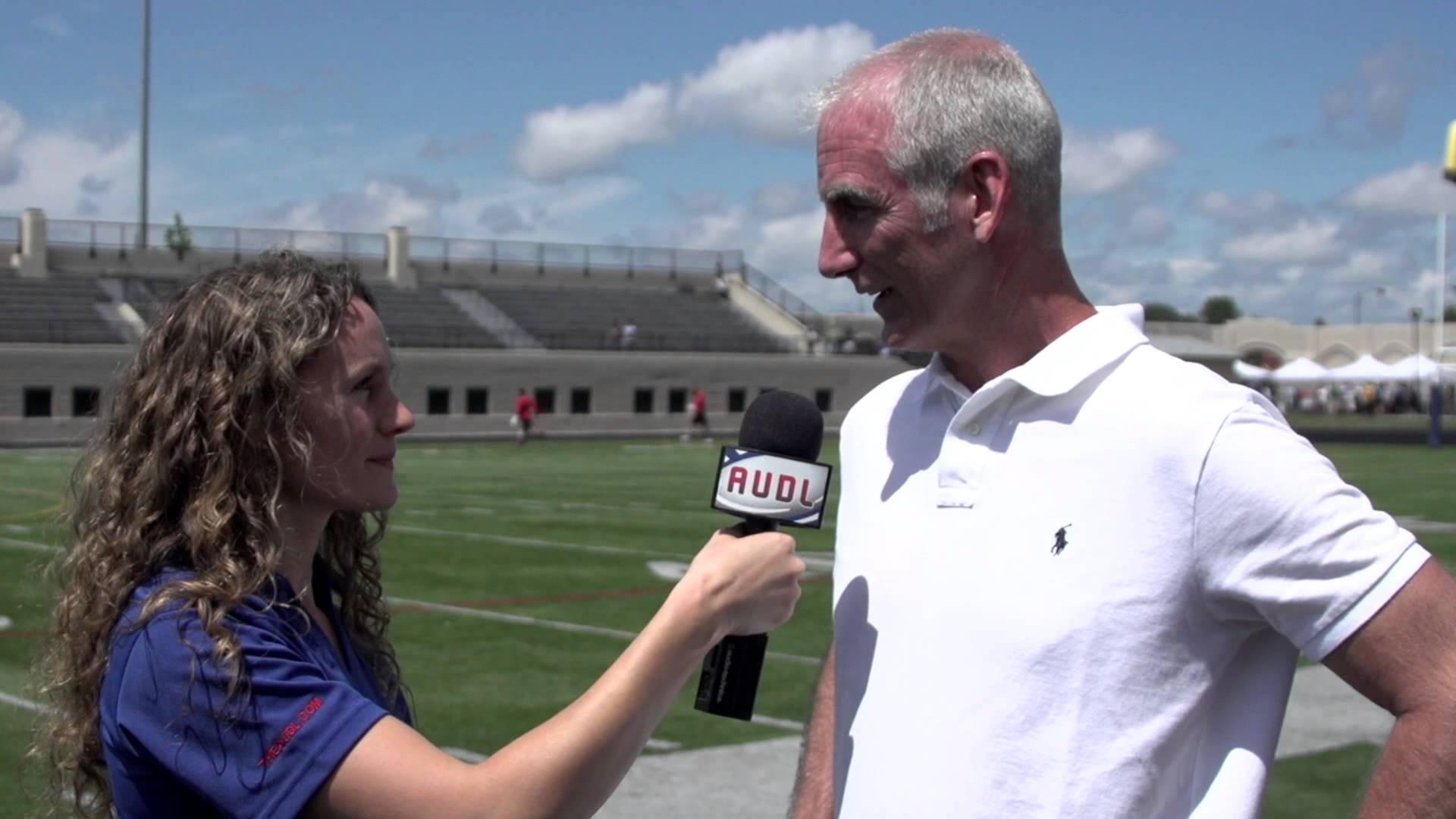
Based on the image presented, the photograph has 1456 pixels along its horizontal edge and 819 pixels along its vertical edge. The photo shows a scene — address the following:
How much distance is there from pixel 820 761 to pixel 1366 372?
64761mm

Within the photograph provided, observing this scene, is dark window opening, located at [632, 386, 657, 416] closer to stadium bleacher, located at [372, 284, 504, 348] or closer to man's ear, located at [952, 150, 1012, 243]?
stadium bleacher, located at [372, 284, 504, 348]

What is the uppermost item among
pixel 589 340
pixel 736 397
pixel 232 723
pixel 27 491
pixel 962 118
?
pixel 962 118

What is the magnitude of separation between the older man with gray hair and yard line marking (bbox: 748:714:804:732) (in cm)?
587

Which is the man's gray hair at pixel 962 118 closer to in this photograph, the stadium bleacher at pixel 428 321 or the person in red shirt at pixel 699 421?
the person in red shirt at pixel 699 421

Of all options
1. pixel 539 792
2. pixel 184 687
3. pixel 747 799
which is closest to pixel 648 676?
pixel 539 792

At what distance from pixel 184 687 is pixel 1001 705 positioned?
1143 millimetres

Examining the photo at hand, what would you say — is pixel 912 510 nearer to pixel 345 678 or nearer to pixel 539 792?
pixel 539 792

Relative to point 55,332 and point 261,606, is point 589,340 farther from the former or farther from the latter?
point 261,606

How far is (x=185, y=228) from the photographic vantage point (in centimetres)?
5400

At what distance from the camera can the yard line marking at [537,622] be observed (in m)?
10.6

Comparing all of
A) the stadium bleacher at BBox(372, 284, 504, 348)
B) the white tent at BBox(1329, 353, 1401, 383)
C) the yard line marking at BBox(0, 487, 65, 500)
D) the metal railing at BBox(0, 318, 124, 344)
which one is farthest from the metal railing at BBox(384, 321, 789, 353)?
the yard line marking at BBox(0, 487, 65, 500)

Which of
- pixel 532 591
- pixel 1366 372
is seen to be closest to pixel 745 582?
pixel 532 591

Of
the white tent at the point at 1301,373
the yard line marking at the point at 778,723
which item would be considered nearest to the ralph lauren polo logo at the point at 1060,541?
the yard line marking at the point at 778,723

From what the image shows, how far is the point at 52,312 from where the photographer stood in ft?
158
